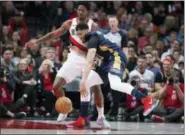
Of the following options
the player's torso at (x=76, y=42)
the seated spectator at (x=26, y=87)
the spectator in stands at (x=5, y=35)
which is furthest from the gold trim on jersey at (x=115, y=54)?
the spectator in stands at (x=5, y=35)

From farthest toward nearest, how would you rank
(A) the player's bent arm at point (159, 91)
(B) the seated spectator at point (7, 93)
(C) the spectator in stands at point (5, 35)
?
(C) the spectator in stands at point (5, 35)
(B) the seated spectator at point (7, 93)
(A) the player's bent arm at point (159, 91)

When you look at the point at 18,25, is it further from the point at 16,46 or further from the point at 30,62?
the point at 30,62

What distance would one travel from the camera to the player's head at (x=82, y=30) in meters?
12.8

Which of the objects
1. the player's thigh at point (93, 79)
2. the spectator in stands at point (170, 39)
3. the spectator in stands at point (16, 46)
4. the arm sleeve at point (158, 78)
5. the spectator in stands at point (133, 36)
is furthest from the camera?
the spectator in stands at point (170, 39)

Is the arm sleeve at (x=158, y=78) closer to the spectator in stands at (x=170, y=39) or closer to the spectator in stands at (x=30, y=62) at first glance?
the spectator in stands at (x=170, y=39)

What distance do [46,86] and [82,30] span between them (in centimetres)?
470

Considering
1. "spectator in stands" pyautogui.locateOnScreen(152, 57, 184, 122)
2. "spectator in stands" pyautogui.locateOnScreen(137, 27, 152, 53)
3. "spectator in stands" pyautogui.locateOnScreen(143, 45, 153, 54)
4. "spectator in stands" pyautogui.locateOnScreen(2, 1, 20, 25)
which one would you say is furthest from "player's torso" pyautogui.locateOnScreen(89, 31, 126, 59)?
"spectator in stands" pyautogui.locateOnScreen(2, 1, 20, 25)

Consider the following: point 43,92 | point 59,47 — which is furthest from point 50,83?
point 59,47

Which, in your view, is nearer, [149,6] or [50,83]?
[50,83]

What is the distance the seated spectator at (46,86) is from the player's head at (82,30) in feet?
14.4

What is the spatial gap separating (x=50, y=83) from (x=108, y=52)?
454 cm

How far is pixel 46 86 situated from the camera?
17.3 m

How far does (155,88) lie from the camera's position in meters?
17.1

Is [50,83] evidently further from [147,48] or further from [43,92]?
[147,48]
